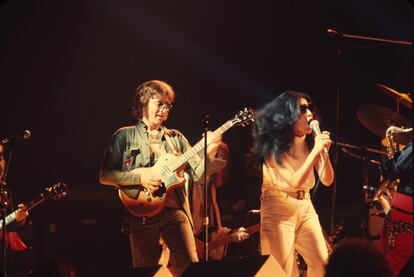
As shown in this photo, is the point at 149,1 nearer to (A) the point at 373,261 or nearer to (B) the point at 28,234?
(B) the point at 28,234

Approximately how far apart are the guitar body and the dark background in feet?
5.14

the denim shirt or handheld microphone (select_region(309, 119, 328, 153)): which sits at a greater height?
handheld microphone (select_region(309, 119, 328, 153))

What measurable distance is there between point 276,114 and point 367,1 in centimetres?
258

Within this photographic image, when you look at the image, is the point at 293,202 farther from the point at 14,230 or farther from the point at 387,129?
the point at 14,230

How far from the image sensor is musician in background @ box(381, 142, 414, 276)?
169 inches

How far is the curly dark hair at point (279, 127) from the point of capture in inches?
230

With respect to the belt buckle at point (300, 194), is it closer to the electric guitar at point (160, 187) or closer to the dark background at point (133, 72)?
the electric guitar at point (160, 187)

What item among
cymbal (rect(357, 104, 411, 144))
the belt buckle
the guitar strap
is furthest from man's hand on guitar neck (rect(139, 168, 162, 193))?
cymbal (rect(357, 104, 411, 144))

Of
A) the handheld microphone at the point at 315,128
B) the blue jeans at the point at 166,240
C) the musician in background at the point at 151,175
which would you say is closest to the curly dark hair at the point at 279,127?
the handheld microphone at the point at 315,128

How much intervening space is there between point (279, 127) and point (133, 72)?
2.59m

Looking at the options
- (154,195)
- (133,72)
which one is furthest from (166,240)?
(133,72)

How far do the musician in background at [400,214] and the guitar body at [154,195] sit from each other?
212 cm

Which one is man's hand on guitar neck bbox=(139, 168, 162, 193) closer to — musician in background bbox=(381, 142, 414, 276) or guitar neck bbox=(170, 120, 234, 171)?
guitar neck bbox=(170, 120, 234, 171)

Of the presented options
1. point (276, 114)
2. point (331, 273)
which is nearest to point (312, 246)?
point (276, 114)
